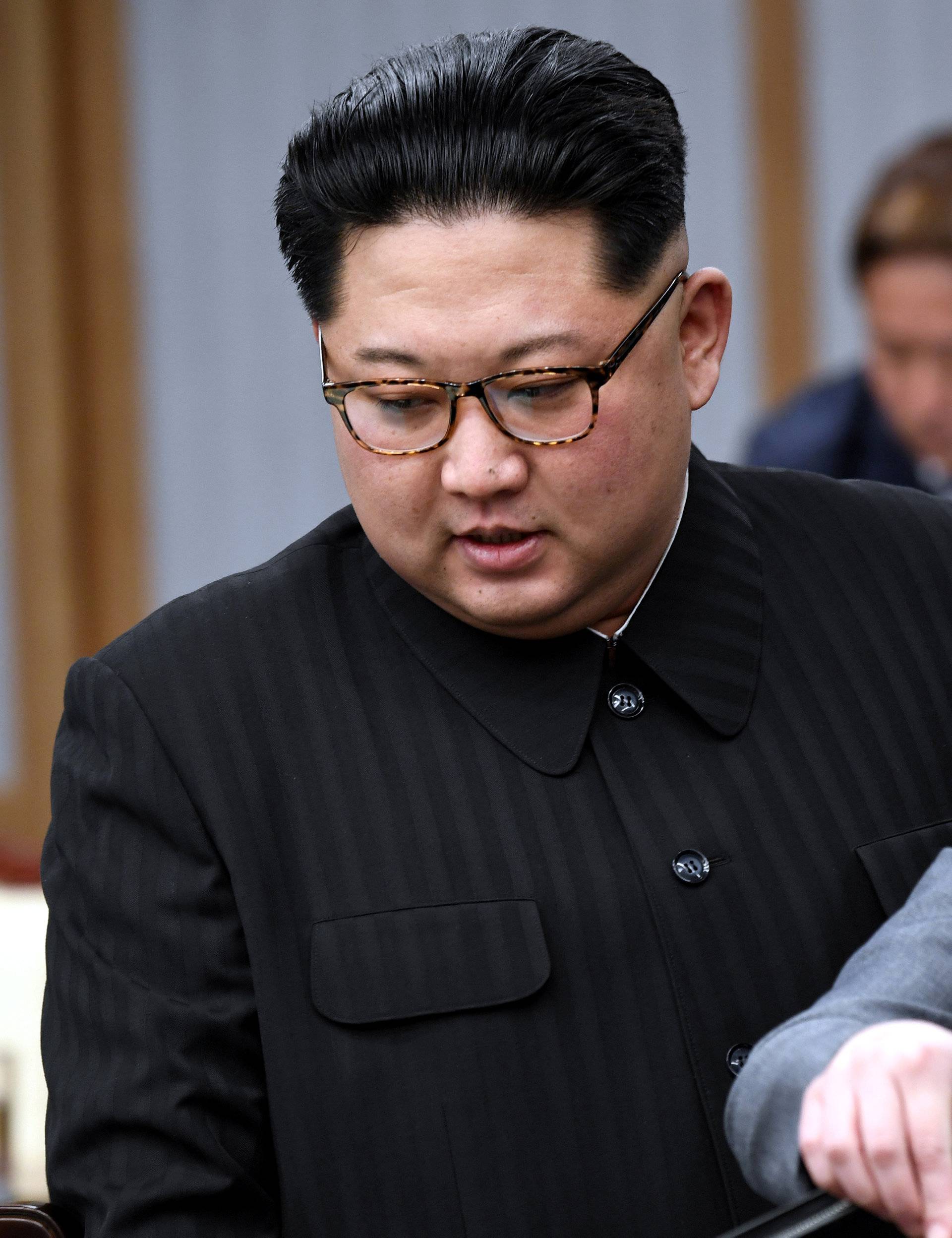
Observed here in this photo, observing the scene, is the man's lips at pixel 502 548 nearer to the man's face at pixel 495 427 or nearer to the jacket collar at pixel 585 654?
the man's face at pixel 495 427

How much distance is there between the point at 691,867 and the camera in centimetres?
135

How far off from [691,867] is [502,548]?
0.30 metres

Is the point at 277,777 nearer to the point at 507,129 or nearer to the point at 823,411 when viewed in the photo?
the point at 507,129

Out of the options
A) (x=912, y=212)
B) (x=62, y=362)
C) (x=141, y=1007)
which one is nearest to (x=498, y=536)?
(x=141, y=1007)

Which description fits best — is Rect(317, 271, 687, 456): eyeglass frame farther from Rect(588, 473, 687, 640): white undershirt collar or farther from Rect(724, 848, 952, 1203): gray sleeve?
Rect(724, 848, 952, 1203): gray sleeve

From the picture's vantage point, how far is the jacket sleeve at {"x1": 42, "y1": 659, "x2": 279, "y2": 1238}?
1.23m

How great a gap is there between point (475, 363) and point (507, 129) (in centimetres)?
18

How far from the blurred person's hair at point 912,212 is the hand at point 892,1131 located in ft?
5.97

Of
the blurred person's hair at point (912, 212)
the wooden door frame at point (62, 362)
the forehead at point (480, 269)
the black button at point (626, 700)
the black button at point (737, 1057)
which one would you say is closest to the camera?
the forehead at point (480, 269)

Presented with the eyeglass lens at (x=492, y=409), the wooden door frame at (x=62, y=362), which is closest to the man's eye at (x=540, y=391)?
the eyeglass lens at (x=492, y=409)

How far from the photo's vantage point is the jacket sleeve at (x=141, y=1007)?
123cm

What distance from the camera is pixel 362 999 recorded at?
129 centimetres

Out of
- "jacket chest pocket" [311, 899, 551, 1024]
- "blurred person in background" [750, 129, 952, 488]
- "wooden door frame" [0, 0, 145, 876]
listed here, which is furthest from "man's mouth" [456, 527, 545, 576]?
"wooden door frame" [0, 0, 145, 876]

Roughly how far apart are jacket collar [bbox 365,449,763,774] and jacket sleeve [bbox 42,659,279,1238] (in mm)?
249
